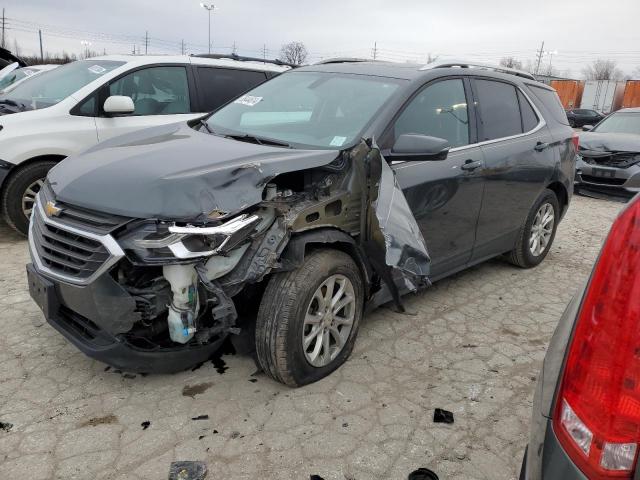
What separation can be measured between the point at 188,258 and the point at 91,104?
3856 millimetres

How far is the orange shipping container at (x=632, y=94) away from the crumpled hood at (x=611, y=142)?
27.4m

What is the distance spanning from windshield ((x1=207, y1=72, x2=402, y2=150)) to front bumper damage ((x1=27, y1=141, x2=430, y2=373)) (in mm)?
360

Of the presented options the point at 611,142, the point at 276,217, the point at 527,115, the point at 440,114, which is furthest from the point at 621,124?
the point at 276,217

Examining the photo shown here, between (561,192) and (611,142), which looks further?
(611,142)

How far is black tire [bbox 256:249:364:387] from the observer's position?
8.64 feet

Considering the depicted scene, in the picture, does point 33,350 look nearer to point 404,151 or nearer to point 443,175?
point 404,151

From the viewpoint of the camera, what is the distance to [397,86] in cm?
341

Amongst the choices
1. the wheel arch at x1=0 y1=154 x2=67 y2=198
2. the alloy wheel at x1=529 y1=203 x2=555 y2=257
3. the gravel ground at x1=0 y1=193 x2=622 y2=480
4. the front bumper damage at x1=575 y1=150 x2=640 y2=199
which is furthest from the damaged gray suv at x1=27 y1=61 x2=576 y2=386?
the front bumper damage at x1=575 y1=150 x2=640 y2=199

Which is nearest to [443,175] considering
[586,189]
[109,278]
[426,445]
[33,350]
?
[426,445]

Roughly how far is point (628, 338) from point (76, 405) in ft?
8.51

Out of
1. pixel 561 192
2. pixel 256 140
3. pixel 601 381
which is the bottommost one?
pixel 561 192

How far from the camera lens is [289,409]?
8.88 feet

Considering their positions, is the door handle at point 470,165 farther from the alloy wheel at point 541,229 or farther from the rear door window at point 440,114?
the alloy wheel at point 541,229

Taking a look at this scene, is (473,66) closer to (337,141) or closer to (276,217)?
(337,141)
